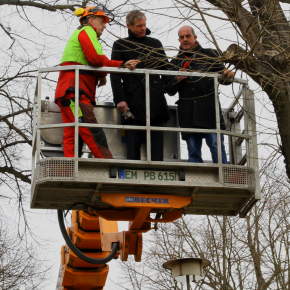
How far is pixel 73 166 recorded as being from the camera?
7621mm

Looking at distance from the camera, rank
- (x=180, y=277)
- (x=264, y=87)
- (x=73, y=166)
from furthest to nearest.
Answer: (x=180, y=277) → (x=73, y=166) → (x=264, y=87)

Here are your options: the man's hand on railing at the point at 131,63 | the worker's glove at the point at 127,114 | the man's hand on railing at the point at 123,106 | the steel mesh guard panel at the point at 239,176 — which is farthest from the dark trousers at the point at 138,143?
the steel mesh guard panel at the point at 239,176

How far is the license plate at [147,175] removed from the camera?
7.89 m

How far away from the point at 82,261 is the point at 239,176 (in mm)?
4493

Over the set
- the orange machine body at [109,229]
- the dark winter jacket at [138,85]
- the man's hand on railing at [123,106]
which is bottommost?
the orange machine body at [109,229]

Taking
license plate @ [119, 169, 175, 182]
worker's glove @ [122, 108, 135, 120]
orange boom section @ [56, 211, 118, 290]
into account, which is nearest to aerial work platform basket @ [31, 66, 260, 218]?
license plate @ [119, 169, 175, 182]

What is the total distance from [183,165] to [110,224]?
3.04 m

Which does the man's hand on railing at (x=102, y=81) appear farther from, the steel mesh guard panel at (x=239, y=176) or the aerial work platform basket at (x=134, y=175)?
the steel mesh guard panel at (x=239, y=176)

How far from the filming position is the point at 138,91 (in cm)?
834

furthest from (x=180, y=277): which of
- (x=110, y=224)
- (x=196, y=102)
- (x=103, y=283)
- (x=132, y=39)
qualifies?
(x=132, y=39)

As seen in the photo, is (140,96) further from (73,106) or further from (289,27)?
(289,27)

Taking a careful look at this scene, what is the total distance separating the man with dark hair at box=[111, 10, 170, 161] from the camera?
8.21m

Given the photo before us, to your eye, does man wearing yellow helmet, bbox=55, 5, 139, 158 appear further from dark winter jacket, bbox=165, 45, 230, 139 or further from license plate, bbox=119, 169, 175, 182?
dark winter jacket, bbox=165, 45, 230, 139

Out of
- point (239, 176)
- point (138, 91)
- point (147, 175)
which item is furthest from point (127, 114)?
point (239, 176)
